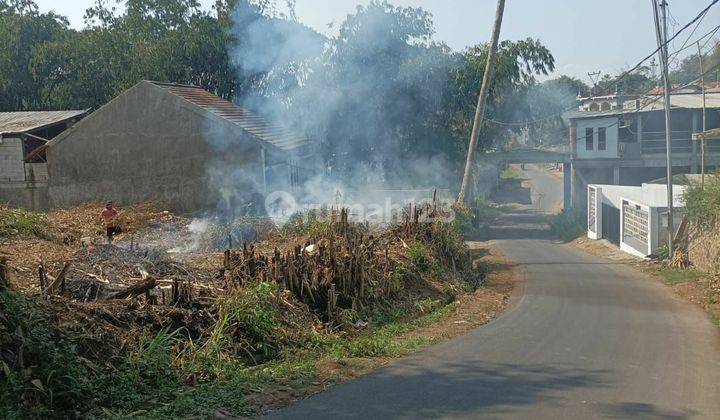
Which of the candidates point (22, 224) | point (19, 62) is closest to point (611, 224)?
point (22, 224)

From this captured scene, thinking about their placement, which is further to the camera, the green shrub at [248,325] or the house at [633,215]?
the house at [633,215]

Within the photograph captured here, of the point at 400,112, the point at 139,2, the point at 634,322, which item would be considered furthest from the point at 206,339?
the point at 139,2

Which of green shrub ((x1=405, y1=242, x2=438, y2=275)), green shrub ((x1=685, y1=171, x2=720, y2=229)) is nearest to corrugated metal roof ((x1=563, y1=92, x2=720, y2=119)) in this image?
green shrub ((x1=685, y1=171, x2=720, y2=229))

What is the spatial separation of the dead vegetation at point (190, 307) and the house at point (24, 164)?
7.60 meters

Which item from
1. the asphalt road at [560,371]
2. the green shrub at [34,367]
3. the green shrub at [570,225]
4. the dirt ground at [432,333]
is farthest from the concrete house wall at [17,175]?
the green shrub at [570,225]

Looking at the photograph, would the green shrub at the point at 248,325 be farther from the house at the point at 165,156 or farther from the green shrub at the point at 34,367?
the house at the point at 165,156

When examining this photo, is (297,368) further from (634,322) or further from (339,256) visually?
(634,322)

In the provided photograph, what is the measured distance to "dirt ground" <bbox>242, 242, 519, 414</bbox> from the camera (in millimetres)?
7320

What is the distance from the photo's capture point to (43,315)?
7355mm

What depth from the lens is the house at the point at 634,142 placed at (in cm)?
3628

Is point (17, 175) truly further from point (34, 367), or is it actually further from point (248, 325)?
point (34, 367)

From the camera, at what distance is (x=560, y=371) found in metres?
8.62

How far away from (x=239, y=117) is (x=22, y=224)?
8.66 meters

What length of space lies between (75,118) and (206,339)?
2073cm
